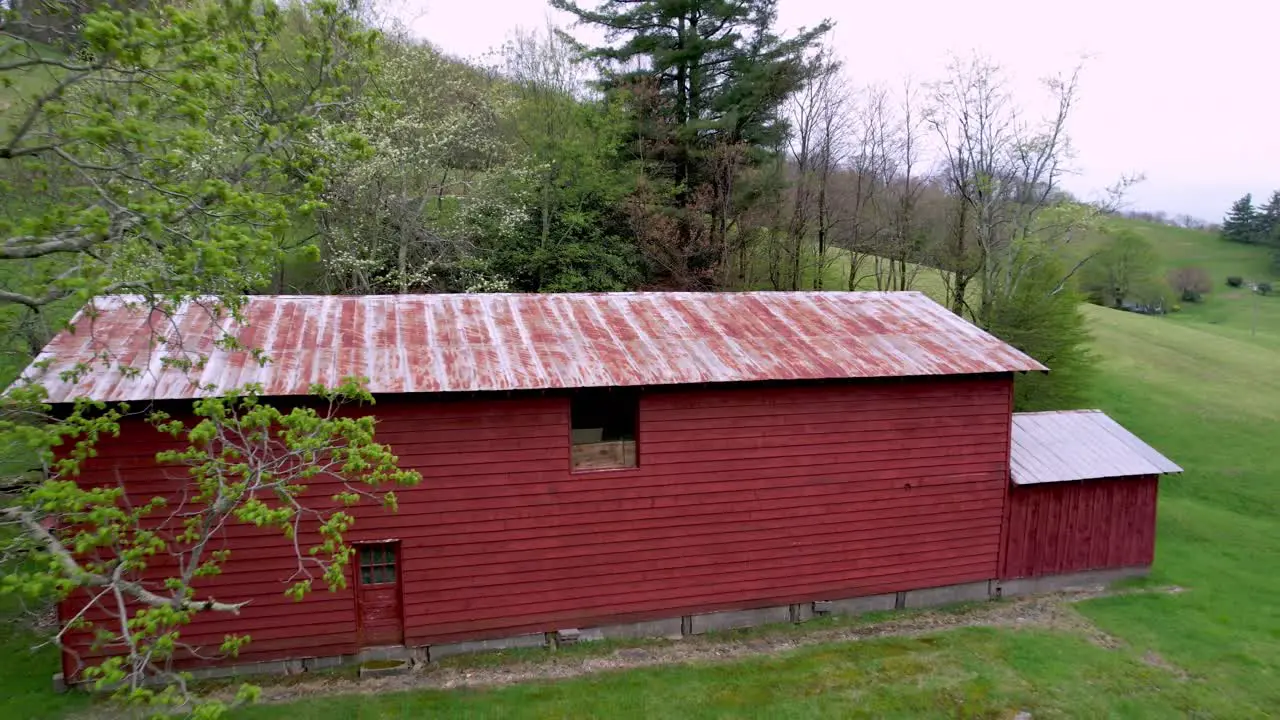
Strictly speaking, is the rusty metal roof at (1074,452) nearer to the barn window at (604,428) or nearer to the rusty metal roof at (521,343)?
the rusty metal roof at (521,343)

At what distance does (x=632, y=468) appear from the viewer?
1223 cm

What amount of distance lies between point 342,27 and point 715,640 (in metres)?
10.6

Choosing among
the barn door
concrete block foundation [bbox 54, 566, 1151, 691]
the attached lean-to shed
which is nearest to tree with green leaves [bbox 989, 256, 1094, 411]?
the attached lean-to shed

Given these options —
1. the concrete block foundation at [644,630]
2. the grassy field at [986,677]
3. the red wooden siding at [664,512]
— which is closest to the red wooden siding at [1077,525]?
the red wooden siding at [664,512]

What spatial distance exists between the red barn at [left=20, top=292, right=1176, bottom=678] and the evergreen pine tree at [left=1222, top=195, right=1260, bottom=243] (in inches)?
3902

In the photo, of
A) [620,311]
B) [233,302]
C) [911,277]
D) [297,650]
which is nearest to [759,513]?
[620,311]

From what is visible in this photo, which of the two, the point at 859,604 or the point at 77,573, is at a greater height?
the point at 77,573

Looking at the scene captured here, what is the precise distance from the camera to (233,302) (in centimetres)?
834

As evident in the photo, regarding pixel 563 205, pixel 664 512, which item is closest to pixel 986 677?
pixel 664 512

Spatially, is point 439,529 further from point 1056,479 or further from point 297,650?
point 1056,479

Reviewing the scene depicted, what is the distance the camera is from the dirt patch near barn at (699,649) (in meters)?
11.1

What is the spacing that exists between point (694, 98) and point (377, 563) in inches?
832

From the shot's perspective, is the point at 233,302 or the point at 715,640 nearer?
the point at 233,302

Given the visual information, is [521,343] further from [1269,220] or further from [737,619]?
[1269,220]
